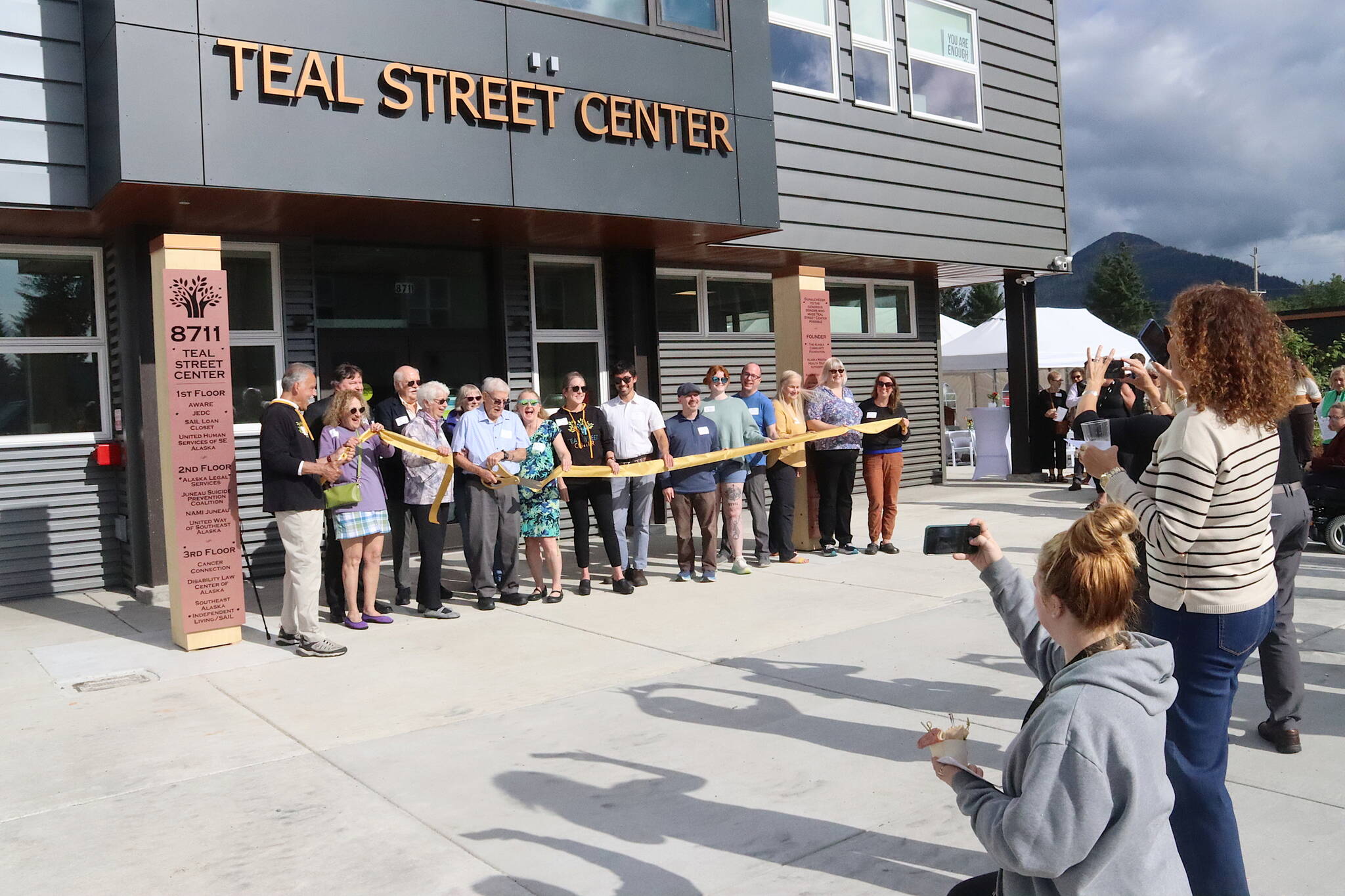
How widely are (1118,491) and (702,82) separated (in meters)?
6.73

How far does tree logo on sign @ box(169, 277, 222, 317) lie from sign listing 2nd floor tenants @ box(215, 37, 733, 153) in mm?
1299

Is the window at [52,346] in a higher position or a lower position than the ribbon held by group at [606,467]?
higher

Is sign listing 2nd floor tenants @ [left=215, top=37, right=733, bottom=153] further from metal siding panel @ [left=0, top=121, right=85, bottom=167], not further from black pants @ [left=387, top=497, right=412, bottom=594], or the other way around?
black pants @ [left=387, top=497, right=412, bottom=594]

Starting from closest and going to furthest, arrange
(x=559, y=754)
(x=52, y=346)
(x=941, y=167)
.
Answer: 1. (x=559, y=754)
2. (x=52, y=346)
3. (x=941, y=167)

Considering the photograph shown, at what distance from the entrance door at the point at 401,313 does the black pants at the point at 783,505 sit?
3329 mm

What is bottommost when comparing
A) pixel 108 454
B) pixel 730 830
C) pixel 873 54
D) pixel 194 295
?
pixel 730 830

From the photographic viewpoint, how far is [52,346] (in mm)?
8992

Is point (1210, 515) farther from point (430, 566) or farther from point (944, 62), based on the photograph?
point (944, 62)

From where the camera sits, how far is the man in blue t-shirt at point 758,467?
9.58 meters

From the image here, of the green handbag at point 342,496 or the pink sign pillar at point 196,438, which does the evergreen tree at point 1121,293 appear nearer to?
the green handbag at point 342,496

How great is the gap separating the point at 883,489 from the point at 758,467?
1287 millimetres

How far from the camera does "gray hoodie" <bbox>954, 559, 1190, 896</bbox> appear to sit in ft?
6.52

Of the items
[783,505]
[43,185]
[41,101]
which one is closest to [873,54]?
[783,505]

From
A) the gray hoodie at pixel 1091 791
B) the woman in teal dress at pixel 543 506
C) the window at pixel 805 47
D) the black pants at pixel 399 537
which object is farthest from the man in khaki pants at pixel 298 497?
the window at pixel 805 47
